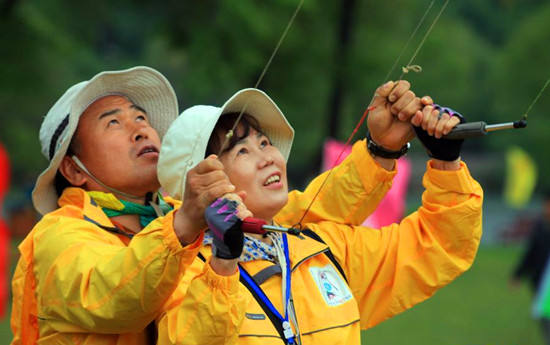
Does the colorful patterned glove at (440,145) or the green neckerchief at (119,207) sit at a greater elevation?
the colorful patterned glove at (440,145)

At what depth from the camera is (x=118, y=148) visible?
3.58 m

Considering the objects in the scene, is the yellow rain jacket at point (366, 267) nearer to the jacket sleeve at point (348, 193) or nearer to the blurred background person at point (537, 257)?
the jacket sleeve at point (348, 193)

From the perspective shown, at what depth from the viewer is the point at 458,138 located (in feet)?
10.3

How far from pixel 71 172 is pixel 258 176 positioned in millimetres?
850

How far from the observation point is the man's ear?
3.63 metres

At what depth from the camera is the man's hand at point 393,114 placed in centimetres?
329

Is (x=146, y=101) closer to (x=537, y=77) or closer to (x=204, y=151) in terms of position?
(x=204, y=151)

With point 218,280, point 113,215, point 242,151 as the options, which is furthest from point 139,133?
point 218,280

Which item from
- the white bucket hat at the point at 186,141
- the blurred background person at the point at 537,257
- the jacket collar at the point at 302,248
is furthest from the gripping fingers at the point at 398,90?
the blurred background person at the point at 537,257

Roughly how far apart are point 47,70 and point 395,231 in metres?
12.3

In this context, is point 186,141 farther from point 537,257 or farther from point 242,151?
point 537,257

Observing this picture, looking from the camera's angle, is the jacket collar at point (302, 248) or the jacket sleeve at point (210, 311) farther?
the jacket collar at point (302, 248)

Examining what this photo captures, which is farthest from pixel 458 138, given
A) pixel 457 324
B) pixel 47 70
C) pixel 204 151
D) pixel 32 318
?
pixel 47 70

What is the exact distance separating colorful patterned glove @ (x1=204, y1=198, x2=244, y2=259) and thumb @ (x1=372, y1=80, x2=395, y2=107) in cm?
92
